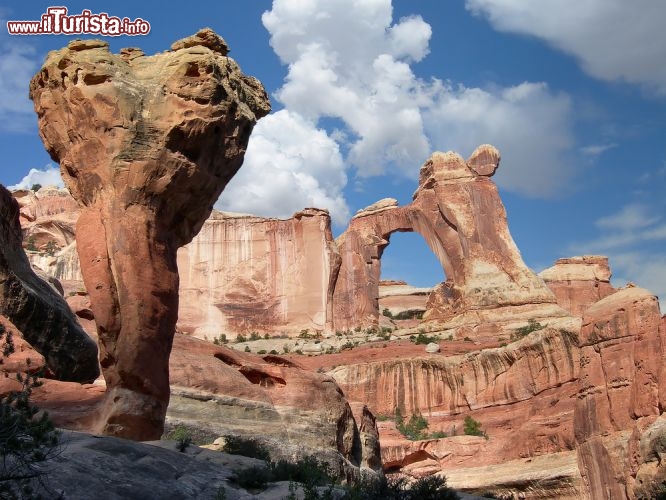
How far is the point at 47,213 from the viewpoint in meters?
89.1

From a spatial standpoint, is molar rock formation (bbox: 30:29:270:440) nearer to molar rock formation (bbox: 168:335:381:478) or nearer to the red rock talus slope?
the red rock talus slope

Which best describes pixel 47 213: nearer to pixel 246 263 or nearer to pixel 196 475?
pixel 246 263

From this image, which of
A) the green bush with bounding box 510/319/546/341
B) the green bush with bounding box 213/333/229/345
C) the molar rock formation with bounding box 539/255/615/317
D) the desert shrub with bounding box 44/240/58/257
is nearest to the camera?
the green bush with bounding box 510/319/546/341

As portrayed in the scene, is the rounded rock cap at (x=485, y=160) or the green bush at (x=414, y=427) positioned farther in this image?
the rounded rock cap at (x=485, y=160)

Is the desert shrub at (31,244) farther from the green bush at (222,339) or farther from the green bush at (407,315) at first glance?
the green bush at (407,315)

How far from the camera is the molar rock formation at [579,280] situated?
3110 inches

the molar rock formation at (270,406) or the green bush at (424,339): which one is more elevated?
the green bush at (424,339)

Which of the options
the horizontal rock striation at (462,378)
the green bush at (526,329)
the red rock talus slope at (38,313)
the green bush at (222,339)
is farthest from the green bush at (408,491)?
the green bush at (222,339)

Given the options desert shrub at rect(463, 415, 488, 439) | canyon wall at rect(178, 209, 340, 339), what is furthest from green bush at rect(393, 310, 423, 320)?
desert shrub at rect(463, 415, 488, 439)

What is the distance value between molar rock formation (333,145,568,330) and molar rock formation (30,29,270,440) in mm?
44536

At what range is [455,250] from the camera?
62.8 meters

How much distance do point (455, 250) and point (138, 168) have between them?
1983 inches

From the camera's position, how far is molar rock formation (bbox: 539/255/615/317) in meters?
79.0

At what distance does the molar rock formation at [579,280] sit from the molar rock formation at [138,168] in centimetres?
6623
